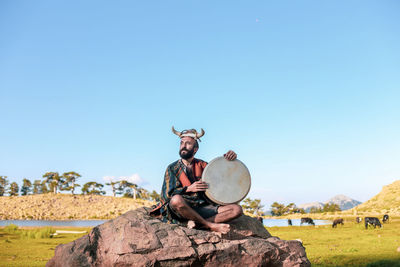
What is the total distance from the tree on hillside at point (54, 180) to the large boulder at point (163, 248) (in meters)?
70.3

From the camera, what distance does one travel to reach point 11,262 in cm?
795

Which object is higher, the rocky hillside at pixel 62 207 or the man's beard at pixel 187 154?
the man's beard at pixel 187 154

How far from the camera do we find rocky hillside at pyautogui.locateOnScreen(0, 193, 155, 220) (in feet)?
162

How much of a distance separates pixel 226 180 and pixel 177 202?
38.4 inches

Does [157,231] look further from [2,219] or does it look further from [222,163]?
[2,219]

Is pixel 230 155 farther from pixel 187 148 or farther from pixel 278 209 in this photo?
pixel 278 209

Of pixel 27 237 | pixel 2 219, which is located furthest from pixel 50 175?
pixel 27 237

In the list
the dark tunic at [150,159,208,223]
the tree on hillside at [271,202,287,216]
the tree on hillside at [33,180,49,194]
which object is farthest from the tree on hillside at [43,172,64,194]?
the dark tunic at [150,159,208,223]

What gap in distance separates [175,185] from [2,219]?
174ft

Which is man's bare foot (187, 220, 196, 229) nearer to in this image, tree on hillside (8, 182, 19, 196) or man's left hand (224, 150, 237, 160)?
man's left hand (224, 150, 237, 160)

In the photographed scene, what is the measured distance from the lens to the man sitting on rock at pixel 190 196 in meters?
5.33

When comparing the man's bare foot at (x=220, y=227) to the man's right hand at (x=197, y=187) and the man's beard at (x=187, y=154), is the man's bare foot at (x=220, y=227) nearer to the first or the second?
the man's right hand at (x=197, y=187)

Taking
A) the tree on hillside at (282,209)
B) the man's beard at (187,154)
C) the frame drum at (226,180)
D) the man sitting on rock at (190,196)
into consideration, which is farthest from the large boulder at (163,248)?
the tree on hillside at (282,209)

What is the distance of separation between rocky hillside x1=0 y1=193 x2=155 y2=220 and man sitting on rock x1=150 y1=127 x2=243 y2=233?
45461 millimetres
